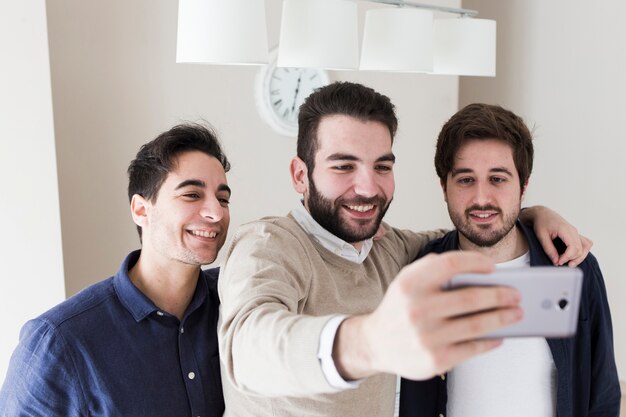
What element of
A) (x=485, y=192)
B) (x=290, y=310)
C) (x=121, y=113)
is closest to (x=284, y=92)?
(x=121, y=113)

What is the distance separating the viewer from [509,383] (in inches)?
72.5

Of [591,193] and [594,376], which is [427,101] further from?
[594,376]

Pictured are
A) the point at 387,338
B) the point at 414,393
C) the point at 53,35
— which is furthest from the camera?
the point at 53,35

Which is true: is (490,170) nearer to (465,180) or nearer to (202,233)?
(465,180)

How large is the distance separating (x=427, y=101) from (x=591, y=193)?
43.1 inches

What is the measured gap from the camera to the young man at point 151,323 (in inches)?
64.5

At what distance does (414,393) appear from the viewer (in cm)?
190

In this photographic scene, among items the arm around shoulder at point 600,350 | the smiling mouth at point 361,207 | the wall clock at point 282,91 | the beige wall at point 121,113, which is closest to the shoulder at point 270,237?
the smiling mouth at point 361,207

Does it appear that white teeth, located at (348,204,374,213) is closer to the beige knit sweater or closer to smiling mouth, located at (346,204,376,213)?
smiling mouth, located at (346,204,376,213)

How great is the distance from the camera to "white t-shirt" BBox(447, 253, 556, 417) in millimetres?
1841

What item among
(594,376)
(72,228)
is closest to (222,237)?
(594,376)

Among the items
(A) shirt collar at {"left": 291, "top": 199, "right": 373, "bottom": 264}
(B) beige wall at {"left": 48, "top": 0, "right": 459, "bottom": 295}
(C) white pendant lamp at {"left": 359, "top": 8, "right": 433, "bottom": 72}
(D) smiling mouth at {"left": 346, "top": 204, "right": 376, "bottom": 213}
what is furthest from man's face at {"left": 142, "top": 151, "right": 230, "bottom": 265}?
(B) beige wall at {"left": 48, "top": 0, "right": 459, "bottom": 295}

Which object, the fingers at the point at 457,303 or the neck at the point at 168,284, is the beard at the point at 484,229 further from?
the fingers at the point at 457,303

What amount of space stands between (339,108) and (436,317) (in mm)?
942
